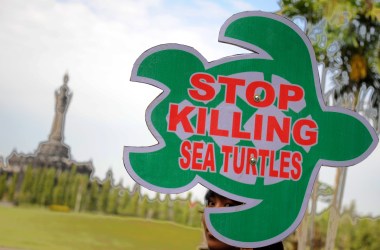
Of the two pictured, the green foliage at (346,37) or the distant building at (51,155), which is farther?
the green foliage at (346,37)

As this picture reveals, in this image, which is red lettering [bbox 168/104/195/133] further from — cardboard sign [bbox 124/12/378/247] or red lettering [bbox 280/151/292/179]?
red lettering [bbox 280/151/292/179]

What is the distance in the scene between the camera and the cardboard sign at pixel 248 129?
7.40ft

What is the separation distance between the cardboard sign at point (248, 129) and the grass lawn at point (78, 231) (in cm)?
16

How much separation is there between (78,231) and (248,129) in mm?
746

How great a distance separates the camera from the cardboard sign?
2.26 m

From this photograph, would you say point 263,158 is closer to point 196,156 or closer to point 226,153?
point 226,153

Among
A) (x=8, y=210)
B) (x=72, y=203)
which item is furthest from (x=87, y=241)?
(x=8, y=210)

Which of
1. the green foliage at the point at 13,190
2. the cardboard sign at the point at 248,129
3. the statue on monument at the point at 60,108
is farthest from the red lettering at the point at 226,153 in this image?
the green foliage at the point at 13,190

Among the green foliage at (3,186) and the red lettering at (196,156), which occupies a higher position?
the red lettering at (196,156)

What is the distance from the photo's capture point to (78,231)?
2266 mm

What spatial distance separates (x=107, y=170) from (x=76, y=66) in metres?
0.41

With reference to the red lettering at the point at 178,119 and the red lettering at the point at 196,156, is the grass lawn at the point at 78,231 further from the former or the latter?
the red lettering at the point at 178,119

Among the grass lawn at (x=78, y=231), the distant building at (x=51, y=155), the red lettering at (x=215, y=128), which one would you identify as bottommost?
the grass lawn at (x=78, y=231)

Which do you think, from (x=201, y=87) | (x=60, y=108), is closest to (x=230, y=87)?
(x=201, y=87)
